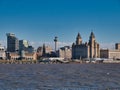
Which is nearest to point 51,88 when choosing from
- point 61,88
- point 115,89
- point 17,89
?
point 61,88

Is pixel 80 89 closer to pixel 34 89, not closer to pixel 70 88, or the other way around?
pixel 70 88

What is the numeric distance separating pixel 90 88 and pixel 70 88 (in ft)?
8.84

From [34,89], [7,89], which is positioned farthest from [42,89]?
[7,89]

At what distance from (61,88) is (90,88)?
12.5 ft

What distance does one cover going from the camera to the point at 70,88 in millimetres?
50531

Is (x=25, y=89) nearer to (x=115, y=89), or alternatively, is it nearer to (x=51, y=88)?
(x=51, y=88)

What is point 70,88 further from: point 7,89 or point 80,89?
point 7,89

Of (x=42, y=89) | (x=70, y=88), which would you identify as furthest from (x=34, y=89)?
(x=70, y=88)

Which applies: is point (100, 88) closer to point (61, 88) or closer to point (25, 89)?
point (61, 88)

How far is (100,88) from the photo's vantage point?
168ft

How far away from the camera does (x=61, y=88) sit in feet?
166

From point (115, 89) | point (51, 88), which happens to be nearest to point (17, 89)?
point (51, 88)

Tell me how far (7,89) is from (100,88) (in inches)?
478

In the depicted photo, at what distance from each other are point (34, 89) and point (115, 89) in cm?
1028
